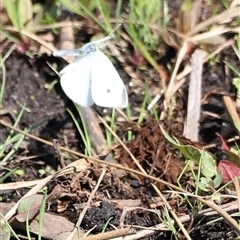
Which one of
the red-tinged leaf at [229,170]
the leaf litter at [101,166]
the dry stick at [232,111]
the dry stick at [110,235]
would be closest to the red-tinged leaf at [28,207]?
the leaf litter at [101,166]

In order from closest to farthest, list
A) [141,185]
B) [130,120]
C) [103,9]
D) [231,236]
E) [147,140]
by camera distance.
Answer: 1. [231,236]
2. [141,185]
3. [147,140]
4. [130,120]
5. [103,9]

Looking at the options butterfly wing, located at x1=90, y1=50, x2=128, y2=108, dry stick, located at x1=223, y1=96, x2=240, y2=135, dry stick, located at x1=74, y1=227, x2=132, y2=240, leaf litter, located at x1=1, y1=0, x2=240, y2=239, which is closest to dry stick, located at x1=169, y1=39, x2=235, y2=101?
leaf litter, located at x1=1, y1=0, x2=240, y2=239

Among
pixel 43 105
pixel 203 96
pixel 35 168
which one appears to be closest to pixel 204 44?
pixel 203 96

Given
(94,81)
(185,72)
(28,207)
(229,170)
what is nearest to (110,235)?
(28,207)

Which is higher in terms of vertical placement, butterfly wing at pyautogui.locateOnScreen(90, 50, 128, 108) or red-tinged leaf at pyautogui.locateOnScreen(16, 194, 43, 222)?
butterfly wing at pyautogui.locateOnScreen(90, 50, 128, 108)

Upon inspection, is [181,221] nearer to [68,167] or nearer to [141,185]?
[141,185]

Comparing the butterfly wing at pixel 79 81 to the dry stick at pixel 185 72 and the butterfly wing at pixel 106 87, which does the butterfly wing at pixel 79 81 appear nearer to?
the butterfly wing at pixel 106 87

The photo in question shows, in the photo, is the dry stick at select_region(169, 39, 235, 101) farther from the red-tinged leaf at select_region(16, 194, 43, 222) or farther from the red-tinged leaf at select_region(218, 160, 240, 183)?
the red-tinged leaf at select_region(16, 194, 43, 222)
